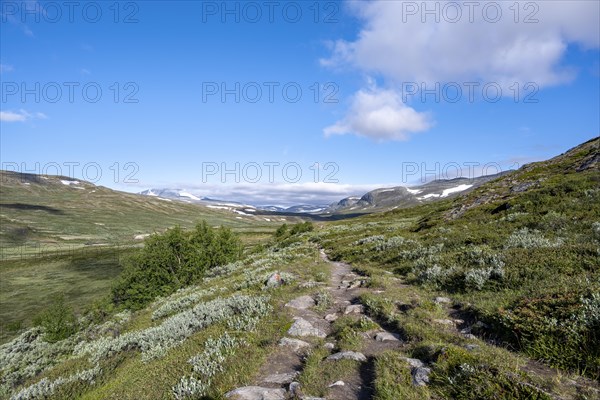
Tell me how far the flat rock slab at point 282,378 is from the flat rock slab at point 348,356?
0.93 metres

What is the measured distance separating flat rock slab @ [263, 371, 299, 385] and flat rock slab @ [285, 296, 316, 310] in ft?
14.8

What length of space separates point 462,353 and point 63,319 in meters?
44.4

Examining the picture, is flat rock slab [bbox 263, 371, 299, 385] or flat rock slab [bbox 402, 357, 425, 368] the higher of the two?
flat rock slab [bbox 402, 357, 425, 368]

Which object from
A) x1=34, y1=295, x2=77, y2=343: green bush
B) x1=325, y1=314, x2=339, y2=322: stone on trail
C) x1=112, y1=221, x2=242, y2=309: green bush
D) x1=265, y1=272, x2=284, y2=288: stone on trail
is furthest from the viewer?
x1=112, y1=221, x2=242, y2=309: green bush

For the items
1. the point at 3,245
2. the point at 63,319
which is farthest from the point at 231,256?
the point at 3,245

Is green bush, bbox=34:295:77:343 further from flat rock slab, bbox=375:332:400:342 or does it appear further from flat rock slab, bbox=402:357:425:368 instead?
flat rock slab, bbox=402:357:425:368

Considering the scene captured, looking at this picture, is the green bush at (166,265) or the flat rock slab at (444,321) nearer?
the flat rock slab at (444,321)

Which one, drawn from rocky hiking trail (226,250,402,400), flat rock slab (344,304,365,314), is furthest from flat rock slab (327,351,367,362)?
flat rock slab (344,304,365,314)

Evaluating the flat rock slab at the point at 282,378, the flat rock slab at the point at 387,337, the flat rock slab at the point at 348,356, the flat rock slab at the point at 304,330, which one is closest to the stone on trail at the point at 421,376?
the flat rock slab at the point at 348,356

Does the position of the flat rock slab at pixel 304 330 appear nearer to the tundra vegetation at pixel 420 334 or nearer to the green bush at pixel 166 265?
the tundra vegetation at pixel 420 334

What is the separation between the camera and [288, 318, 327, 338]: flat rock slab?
9.07 m

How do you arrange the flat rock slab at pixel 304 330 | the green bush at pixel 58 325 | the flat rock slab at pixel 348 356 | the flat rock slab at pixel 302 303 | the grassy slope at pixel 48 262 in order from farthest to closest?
the grassy slope at pixel 48 262
the green bush at pixel 58 325
the flat rock slab at pixel 302 303
the flat rock slab at pixel 304 330
the flat rock slab at pixel 348 356

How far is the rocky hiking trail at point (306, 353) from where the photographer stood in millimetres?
6004

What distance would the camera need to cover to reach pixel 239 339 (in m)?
8.82
